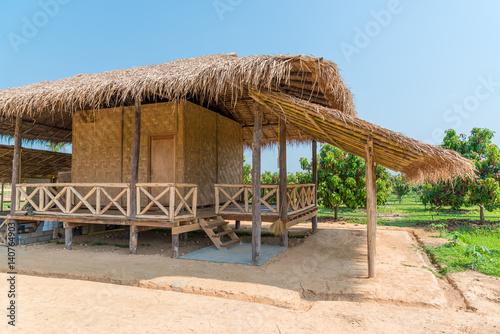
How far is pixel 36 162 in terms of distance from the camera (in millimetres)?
11555

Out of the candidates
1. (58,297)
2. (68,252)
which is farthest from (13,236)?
(58,297)

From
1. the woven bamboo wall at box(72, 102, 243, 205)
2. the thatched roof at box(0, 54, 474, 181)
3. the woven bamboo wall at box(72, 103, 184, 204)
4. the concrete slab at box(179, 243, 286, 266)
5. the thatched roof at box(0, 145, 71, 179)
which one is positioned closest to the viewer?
the thatched roof at box(0, 54, 474, 181)

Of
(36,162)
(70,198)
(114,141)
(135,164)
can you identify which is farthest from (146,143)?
(36,162)

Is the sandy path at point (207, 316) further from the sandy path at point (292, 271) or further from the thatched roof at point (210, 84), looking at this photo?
the thatched roof at point (210, 84)

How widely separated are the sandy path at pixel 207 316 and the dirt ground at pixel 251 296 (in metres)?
0.01

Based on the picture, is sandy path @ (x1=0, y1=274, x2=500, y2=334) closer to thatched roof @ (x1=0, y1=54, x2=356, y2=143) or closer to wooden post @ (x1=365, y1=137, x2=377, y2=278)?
wooden post @ (x1=365, y1=137, x2=377, y2=278)

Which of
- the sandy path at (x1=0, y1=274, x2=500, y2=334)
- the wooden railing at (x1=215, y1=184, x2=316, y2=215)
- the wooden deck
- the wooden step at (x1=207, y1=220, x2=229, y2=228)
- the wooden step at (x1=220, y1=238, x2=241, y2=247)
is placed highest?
the wooden railing at (x1=215, y1=184, x2=316, y2=215)

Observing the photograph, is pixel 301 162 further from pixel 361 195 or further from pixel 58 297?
pixel 58 297

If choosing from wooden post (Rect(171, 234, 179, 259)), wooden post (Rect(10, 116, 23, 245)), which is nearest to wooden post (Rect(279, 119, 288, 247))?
wooden post (Rect(171, 234, 179, 259))

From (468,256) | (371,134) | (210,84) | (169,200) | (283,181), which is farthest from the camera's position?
(169,200)

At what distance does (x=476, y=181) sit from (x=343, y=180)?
4.50 m

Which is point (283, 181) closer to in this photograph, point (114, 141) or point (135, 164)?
point (135, 164)

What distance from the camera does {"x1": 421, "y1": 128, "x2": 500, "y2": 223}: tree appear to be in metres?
11.2

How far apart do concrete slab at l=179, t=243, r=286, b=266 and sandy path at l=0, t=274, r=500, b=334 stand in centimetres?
176
